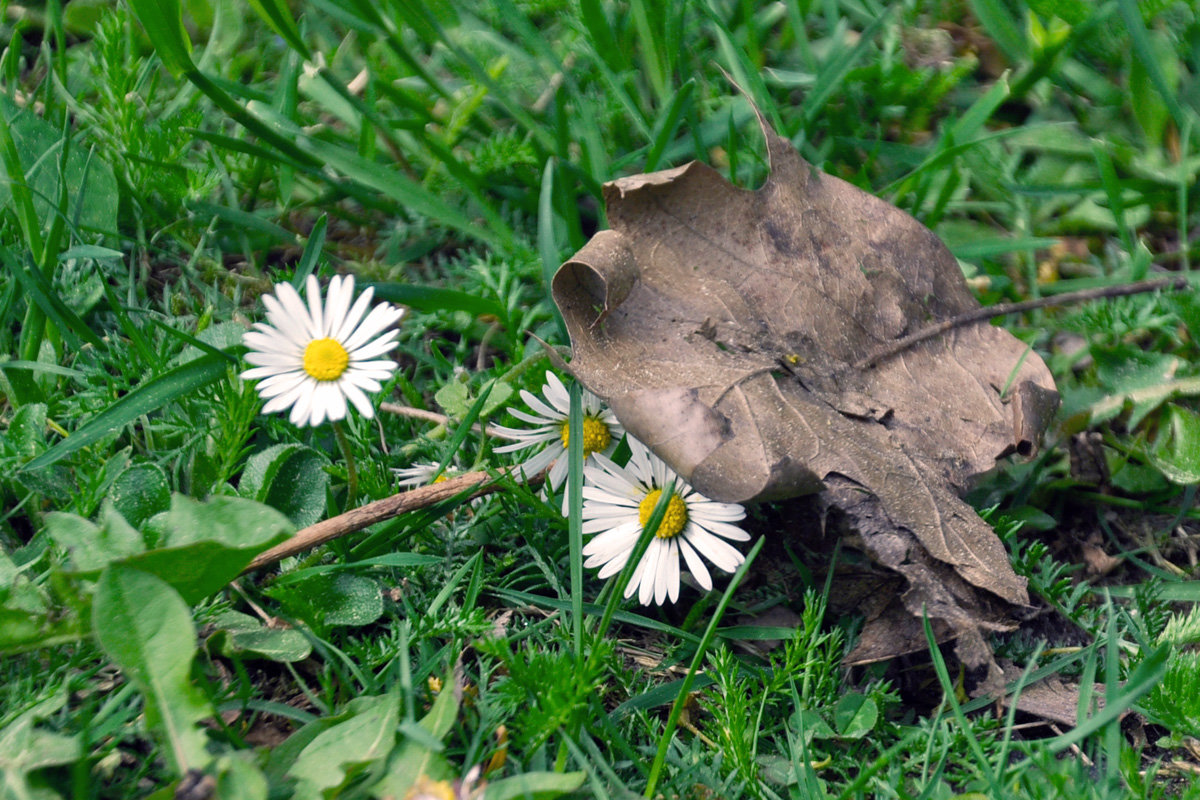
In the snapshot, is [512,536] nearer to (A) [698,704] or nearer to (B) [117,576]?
(A) [698,704]

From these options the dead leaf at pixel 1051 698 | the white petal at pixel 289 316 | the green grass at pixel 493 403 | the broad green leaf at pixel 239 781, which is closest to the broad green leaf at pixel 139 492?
the green grass at pixel 493 403

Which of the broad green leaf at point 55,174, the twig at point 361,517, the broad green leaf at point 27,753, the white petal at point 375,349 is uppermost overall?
the broad green leaf at point 55,174

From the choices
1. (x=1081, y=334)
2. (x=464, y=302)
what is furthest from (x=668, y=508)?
(x=1081, y=334)

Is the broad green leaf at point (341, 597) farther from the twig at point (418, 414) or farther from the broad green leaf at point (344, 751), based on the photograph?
the twig at point (418, 414)

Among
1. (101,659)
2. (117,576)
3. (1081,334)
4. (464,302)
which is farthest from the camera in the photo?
(1081,334)

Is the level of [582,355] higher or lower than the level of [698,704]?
higher

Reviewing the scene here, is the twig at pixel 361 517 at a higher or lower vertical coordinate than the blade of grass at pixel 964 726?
higher
